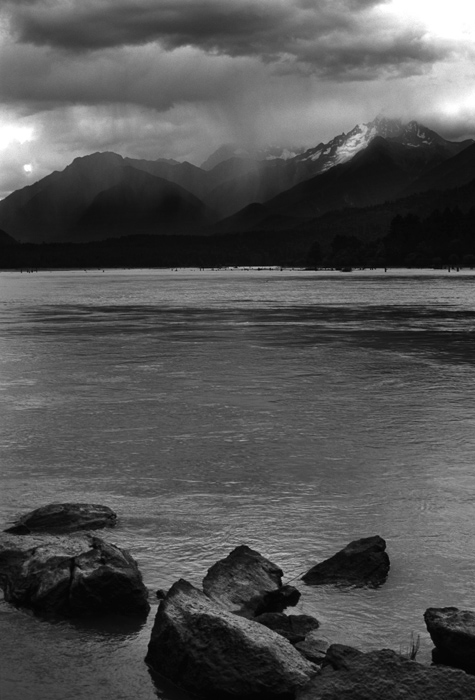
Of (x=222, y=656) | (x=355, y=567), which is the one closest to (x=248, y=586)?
(x=355, y=567)

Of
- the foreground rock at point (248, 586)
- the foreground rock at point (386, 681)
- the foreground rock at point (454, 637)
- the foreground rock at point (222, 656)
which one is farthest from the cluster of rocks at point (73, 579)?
the foreground rock at point (454, 637)

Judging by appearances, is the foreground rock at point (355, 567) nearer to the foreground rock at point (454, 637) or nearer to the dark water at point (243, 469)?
the dark water at point (243, 469)

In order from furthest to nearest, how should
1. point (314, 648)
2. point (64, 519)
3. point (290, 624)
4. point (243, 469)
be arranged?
1. point (243, 469)
2. point (64, 519)
3. point (290, 624)
4. point (314, 648)

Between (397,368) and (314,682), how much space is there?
28616mm

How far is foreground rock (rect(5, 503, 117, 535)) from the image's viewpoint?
1435cm

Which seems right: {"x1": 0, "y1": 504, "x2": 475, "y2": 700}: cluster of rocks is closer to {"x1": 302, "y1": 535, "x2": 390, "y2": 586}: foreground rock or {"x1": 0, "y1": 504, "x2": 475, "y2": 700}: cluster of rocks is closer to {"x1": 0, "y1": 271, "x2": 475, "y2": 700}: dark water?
{"x1": 302, "y1": 535, "x2": 390, "y2": 586}: foreground rock

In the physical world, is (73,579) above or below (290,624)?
Result: above

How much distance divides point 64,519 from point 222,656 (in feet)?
19.7

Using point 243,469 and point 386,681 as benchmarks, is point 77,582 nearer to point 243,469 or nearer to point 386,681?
point 386,681

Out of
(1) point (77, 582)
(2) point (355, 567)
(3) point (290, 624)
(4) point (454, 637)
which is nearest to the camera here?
(4) point (454, 637)

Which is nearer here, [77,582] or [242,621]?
[242,621]

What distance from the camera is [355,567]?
1278 centimetres

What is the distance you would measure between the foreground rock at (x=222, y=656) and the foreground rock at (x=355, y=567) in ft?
9.52

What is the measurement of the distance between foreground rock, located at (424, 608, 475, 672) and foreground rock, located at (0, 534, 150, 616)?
3.95 meters
